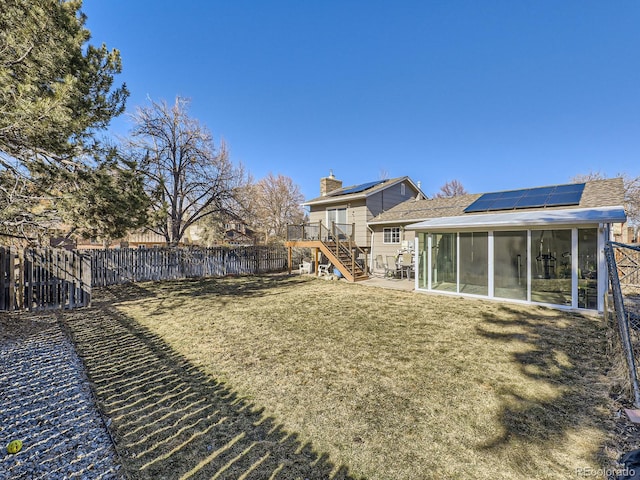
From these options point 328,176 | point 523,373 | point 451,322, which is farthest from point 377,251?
point 523,373

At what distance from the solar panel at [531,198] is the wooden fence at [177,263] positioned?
495 inches

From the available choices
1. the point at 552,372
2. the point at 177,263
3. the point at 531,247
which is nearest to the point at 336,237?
the point at 531,247

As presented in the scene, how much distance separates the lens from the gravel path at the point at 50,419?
2.45 meters

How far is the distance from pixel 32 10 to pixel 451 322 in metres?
11.4

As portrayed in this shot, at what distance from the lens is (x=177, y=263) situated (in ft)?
50.9

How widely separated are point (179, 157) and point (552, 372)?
1926 cm

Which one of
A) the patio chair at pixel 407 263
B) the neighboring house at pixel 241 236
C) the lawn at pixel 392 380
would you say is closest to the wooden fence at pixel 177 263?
the lawn at pixel 392 380

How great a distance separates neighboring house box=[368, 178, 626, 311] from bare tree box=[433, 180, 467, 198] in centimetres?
2878

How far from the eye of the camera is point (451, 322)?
23.4 feet

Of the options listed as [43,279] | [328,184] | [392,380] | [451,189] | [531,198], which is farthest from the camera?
[451,189]

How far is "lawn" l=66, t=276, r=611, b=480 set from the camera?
2715 mm

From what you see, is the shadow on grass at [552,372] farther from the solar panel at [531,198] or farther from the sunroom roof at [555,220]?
the solar panel at [531,198]

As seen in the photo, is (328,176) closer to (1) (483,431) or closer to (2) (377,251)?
(2) (377,251)

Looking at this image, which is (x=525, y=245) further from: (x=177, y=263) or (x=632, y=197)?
(x=632, y=197)
